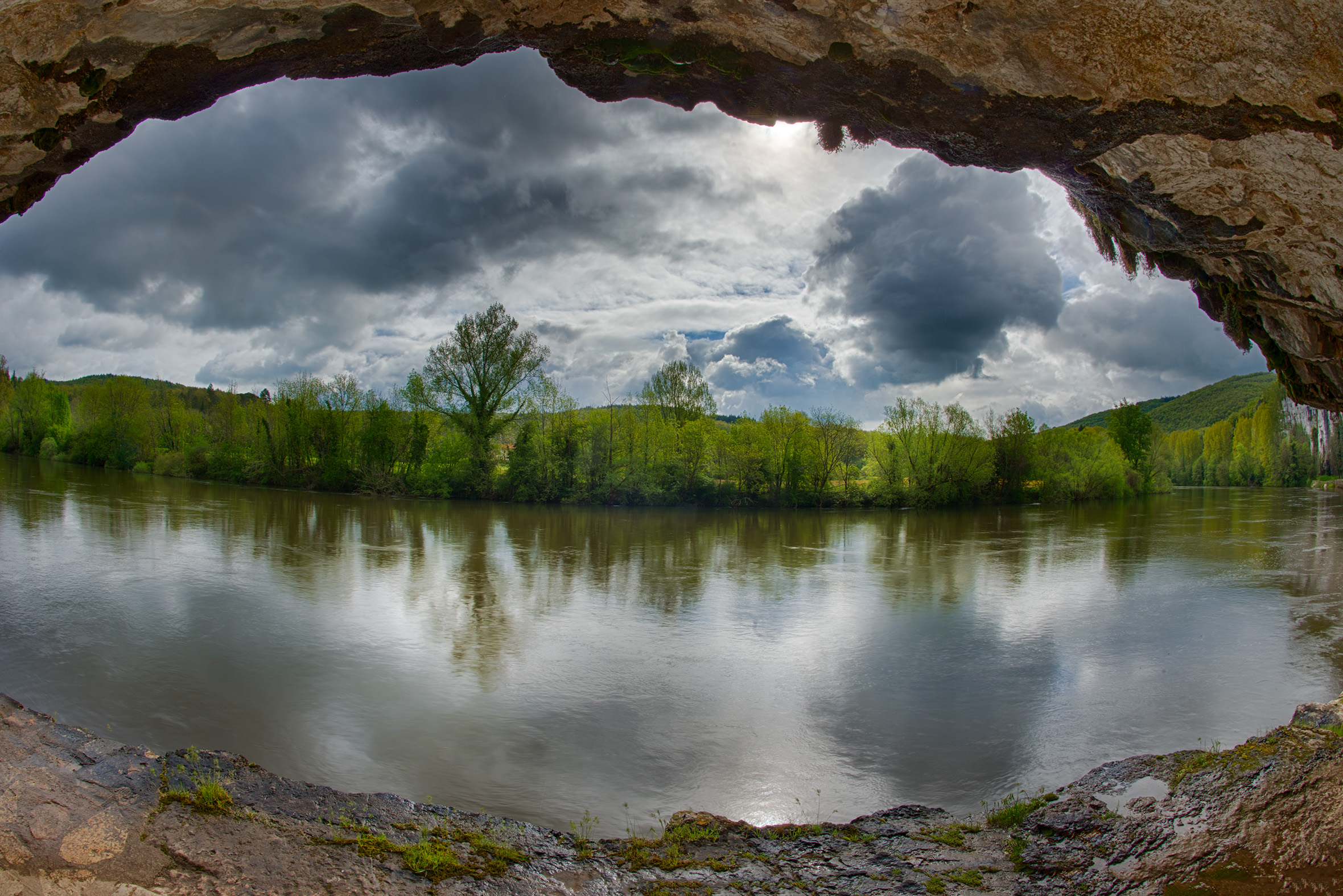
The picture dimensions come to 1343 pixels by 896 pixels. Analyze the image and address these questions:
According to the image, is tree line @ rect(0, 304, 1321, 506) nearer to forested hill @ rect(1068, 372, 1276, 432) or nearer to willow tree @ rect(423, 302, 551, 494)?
willow tree @ rect(423, 302, 551, 494)

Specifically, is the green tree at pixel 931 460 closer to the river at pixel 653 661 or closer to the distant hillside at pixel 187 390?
the river at pixel 653 661

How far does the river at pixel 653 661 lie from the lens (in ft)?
17.6

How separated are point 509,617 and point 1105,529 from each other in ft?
78.6

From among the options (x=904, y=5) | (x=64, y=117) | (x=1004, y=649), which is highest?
(x=904, y=5)

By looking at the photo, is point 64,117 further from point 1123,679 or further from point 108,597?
point 1123,679

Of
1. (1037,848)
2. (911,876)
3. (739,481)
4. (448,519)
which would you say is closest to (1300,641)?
(1037,848)

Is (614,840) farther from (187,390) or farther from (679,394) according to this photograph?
(187,390)

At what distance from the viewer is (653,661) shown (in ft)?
26.4

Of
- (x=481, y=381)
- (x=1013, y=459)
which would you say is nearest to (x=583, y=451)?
(x=481, y=381)

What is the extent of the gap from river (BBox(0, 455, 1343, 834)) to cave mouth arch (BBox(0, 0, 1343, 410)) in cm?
446

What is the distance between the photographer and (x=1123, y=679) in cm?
756

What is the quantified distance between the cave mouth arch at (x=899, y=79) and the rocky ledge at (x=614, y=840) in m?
2.85

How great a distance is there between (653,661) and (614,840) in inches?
169

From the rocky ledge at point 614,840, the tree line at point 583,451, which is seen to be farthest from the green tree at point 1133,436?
the rocky ledge at point 614,840
